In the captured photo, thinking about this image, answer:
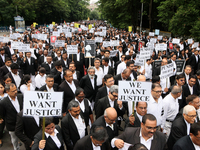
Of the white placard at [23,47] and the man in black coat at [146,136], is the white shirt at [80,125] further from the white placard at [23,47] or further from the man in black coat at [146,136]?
the white placard at [23,47]

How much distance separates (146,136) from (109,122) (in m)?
0.70

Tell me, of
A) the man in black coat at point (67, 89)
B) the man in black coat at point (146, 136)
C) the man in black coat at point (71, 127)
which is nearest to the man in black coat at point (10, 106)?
the man in black coat at point (67, 89)

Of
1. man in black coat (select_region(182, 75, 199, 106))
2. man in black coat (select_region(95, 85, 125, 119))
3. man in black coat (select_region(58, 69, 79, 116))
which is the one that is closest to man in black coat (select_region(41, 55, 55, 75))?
man in black coat (select_region(58, 69, 79, 116))

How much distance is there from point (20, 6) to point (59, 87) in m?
47.4

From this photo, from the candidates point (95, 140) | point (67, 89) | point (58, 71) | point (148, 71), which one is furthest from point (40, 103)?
point (148, 71)

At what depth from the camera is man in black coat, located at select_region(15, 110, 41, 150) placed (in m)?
3.46

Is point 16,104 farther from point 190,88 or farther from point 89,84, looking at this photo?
point 190,88

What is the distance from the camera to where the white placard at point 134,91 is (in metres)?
3.54

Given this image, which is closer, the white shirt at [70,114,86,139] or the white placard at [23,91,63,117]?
the white placard at [23,91,63,117]

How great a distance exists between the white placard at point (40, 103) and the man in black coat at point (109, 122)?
83cm

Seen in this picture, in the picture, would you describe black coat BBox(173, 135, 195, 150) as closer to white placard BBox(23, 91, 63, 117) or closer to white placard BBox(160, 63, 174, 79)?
white placard BBox(23, 91, 63, 117)

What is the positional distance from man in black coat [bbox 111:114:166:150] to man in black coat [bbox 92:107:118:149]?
0.36 metres

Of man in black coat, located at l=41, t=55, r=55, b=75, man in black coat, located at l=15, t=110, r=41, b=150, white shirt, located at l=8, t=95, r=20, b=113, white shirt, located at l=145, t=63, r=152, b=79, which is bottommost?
man in black coat, located at l=15, t=110, r=41, b=150

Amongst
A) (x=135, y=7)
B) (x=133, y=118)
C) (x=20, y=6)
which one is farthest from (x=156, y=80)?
(x=20, y=6)
